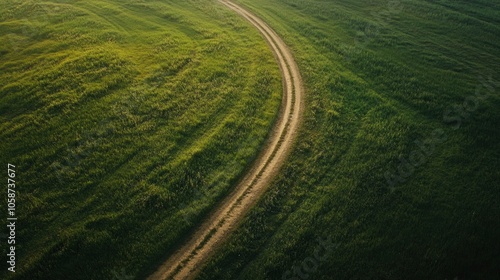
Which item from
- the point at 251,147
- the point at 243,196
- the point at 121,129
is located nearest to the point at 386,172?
the point at 251,147

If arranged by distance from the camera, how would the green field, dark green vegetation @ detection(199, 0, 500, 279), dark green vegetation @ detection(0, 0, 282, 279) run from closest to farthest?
dark green vegetation @ detection(199, 0, 500, 279) → the green field → dark green vegetation @ detection(0, 0, 282, 279)

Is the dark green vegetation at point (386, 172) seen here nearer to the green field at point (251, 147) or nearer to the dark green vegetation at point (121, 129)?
the green field at point (251, 147)

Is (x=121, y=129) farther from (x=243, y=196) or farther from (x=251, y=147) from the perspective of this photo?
(x=243, y=196)

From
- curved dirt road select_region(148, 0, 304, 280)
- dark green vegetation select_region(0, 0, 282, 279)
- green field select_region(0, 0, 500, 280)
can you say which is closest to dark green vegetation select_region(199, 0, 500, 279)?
green field select_region(0, 0, 500, 280)

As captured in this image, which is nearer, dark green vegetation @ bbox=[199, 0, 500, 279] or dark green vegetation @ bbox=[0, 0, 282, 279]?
dark green vegetation @ bbox=[199, 0, 500, 279]

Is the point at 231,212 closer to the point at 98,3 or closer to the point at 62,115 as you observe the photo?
the point at 62,115

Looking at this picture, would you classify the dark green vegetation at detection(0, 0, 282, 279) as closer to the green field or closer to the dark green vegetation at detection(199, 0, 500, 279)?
the green field

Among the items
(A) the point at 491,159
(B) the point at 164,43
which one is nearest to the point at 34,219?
(B) the point at 164,43
